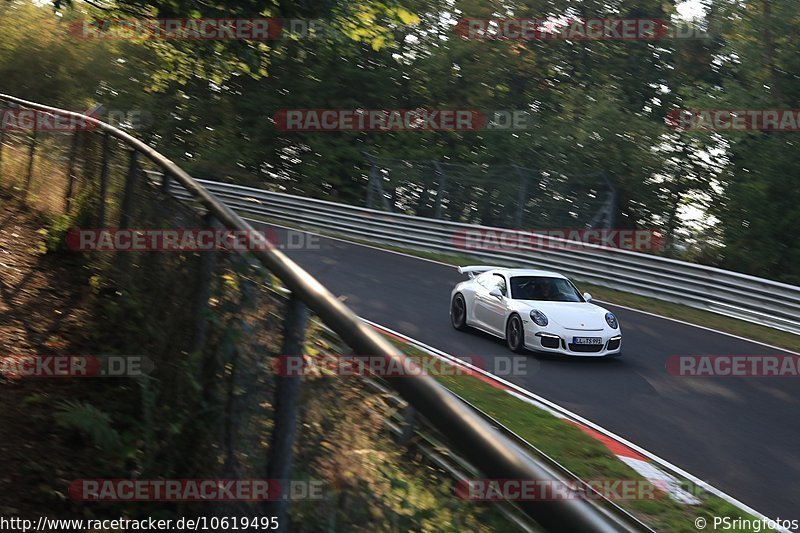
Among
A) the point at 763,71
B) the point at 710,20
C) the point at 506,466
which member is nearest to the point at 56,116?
the point at 506,466

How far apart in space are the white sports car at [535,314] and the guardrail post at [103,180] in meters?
7.36

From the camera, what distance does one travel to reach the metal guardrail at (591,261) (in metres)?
19.5

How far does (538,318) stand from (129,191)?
Answer: 311 inches

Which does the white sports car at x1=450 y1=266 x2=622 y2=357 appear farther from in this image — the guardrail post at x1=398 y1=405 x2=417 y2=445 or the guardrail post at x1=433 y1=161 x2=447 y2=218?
the guardrail post at x1=433 y1=161 x2=447 y2=218

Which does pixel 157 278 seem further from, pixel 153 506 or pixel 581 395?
pixel 581 395

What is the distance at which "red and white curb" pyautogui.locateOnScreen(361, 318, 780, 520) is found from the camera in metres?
8.32

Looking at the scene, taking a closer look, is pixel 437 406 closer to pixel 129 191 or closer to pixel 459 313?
pixel 129 191

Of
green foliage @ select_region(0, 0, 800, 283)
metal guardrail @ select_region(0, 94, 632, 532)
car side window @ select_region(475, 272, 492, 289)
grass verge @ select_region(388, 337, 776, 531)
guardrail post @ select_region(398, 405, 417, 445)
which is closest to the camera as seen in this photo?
metal guardrail @ select_region(0, 94, 632, 532)

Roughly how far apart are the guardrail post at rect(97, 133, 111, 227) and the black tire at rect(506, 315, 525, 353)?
24.3ft

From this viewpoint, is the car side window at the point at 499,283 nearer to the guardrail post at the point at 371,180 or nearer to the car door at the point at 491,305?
the car door at the point at 491,305

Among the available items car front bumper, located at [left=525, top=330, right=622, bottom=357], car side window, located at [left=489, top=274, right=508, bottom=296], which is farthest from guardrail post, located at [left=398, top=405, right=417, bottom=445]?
car side window, located at [left=489, top=274, right=508, bottom=296]

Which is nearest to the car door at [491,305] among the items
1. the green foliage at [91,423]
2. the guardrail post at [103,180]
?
the guardrail post at [103,180]

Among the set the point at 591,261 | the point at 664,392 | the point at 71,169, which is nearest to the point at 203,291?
the point at 71,169

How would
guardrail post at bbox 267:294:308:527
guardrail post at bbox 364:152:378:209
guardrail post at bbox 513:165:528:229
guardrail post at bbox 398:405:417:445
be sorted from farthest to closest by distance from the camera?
guardrail post at bbox 364:152:378:209
guardrail post at bbox 513:165:528:229
guardrail post at bbox 267:294:308:527
guardrail post at bbox 398:405:417:445
